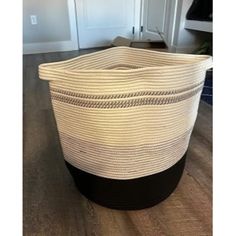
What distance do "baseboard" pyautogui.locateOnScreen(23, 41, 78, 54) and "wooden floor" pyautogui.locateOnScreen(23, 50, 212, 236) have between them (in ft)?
6.76

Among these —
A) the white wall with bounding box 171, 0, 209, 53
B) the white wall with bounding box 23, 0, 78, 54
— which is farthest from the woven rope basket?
the white wall with bounding box 23, 0, 78, 54

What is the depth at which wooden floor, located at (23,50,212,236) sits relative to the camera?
2.58 ft

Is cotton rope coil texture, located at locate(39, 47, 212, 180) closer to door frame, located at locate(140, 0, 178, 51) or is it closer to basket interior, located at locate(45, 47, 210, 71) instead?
basket interior, located at locate(45, 47, 210, 71)

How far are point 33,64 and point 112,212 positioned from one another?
2.14m

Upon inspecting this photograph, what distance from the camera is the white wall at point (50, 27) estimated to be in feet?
9.40

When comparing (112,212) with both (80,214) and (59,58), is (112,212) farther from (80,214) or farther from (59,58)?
(59,58)

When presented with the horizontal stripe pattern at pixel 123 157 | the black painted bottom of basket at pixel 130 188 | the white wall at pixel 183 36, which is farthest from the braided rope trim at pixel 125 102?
the white wall at pixel 183 36

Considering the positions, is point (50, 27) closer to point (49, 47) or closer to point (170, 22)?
point (49, 47)

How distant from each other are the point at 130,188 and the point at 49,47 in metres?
2.70

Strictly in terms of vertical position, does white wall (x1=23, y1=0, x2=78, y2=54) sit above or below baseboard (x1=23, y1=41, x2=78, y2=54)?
above

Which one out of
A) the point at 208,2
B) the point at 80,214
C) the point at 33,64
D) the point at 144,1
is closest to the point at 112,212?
the point at 80,214

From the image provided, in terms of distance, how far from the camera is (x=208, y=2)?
6.72 ft

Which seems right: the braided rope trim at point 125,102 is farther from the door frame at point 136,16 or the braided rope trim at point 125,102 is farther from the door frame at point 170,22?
the door frame at point 136,16

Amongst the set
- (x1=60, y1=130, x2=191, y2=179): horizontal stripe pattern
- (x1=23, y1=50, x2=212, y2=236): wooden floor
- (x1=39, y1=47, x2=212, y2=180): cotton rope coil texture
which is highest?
(x1=39, y1=47, x2=212, y2=180): cotton rope coil texture
